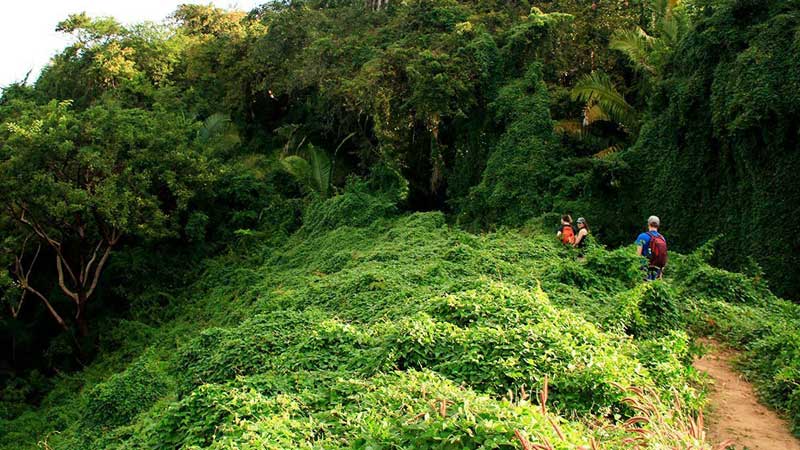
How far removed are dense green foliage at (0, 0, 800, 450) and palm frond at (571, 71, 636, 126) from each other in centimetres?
7

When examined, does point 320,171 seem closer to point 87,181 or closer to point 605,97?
point 87,181

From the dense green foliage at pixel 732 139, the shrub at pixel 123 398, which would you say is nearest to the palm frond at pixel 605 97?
the dense green foliage at pixel 732 139

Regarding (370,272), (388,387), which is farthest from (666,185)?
(388,387)

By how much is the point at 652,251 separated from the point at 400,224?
699 centimetres

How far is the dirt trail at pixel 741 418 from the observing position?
5.34 metres

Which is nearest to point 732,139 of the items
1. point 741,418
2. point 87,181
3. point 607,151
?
point 607,151

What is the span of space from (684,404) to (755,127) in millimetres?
7362

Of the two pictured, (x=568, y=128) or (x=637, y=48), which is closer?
(x=637, y=48)

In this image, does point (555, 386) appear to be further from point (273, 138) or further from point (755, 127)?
point (273, 138)

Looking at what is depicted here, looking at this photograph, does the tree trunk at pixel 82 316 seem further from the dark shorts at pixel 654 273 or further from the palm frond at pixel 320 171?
the dark shorts at pixel 654 273

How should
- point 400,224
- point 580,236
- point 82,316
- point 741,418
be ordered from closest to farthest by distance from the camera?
1. point 741,418
2. point 580,236
3. point 400,224
4. point 82,316

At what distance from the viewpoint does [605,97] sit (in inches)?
593

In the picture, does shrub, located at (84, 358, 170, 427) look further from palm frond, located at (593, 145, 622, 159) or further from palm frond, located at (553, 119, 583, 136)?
palm frond, located at (553, 119, 583, 136)

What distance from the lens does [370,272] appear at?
1027 cm
